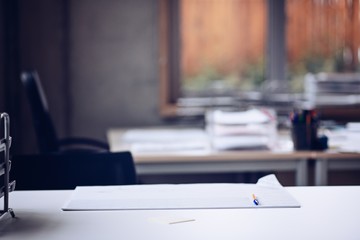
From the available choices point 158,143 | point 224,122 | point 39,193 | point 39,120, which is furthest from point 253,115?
point 39,193

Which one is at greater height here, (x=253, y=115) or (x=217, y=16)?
(x=217, y=16)

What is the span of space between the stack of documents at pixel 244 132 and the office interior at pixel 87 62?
36.9 inches

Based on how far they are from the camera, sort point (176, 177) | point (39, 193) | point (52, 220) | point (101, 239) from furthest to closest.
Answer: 1. point (176, 177)
2. point (39, 193)
3. point (52, 220)
4. point (101, 239)

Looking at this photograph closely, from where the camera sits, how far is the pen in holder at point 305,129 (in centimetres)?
317

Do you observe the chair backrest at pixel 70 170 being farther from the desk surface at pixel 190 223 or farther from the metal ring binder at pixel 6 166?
the metal ring binder at pixel 6 166

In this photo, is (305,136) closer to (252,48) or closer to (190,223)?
(252,48)

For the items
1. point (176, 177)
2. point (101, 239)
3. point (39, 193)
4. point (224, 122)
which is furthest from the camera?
point (176, 177)

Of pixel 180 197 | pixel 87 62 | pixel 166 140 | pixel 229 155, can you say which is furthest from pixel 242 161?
pixel 87 62

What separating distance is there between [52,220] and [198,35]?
2951 mm

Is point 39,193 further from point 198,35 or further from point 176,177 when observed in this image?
point 198,35

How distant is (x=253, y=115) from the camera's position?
3.34m

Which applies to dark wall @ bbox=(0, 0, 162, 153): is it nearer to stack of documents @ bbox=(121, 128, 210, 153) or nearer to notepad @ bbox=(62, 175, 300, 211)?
stack of documents @ bbox=(121, 128, 210, 153)

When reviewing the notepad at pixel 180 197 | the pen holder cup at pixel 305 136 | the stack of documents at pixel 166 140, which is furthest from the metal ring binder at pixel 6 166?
the pen holder cup at pixel 305 136

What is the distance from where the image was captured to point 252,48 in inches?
177
